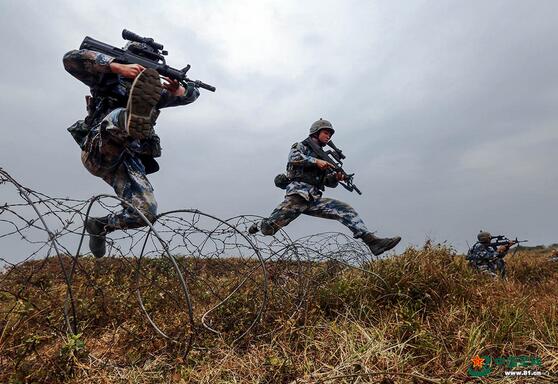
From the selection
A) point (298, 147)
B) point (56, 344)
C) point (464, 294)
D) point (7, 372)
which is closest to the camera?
point (7, 372)

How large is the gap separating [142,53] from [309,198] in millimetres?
3067

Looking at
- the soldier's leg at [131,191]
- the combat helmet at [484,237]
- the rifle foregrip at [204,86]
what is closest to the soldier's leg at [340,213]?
the rifle foregrip at [204,86]

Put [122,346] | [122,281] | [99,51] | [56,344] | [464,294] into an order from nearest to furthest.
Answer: [56,344] < [122,346] < [464,294] < [99,51] < [122,281]

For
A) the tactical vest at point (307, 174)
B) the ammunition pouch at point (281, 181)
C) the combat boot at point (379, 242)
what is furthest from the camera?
the ammunition pouch at point (281, 181)

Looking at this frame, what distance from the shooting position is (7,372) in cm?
231

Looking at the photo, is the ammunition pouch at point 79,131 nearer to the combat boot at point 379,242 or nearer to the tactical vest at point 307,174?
the tactical vest at point 307,174

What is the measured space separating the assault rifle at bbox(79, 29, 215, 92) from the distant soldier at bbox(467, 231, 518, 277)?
29.6 ft

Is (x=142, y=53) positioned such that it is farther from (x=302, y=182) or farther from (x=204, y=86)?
(x=302, y=182)

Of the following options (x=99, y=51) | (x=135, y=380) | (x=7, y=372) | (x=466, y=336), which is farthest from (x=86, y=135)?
(x=466, y=336)

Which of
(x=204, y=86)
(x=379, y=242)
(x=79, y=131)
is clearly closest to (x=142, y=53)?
(x=204, y=86)

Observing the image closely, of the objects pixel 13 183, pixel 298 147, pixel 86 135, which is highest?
pixel 298 147

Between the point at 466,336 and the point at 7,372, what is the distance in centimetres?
313

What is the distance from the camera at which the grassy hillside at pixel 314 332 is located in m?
2.37

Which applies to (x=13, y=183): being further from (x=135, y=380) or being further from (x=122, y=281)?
(x=122, y=281)
